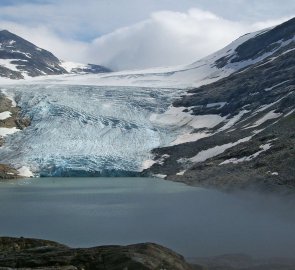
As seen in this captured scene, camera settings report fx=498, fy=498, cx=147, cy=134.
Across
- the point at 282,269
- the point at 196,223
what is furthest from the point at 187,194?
the point at 282,269

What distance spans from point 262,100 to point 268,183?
46168 mm

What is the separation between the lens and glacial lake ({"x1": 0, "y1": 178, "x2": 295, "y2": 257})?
2233 cm

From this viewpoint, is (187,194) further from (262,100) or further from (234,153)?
(262,100)

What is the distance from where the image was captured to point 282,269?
16953 millimetres

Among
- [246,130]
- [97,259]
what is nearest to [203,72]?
[246,130]

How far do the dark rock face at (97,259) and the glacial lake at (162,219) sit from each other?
Result: 686 cm

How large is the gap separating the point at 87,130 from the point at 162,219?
52.9 metres

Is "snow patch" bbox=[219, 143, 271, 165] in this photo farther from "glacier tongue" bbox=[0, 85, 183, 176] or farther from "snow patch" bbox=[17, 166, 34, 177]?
"snow patch" bbox=[17, 166, 34, 177]

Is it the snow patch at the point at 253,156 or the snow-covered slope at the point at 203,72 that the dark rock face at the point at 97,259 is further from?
the snow-covered slope at the point at 203,72

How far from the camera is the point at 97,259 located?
12875 millimetres

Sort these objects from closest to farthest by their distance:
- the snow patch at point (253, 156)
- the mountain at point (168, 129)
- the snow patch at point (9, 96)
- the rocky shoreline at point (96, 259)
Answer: the rocky shoreline at point (96, 259)
the snow patch at point (253, 156)
the mountain at point (168, 129)
the snow patch at point (9, 96)

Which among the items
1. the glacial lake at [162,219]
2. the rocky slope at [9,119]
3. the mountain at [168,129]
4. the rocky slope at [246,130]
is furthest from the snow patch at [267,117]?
the rocky slope at [9,119]

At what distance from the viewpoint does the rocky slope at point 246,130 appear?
4612 cm

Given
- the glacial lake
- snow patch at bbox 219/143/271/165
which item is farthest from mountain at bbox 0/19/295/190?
the glacial lake
